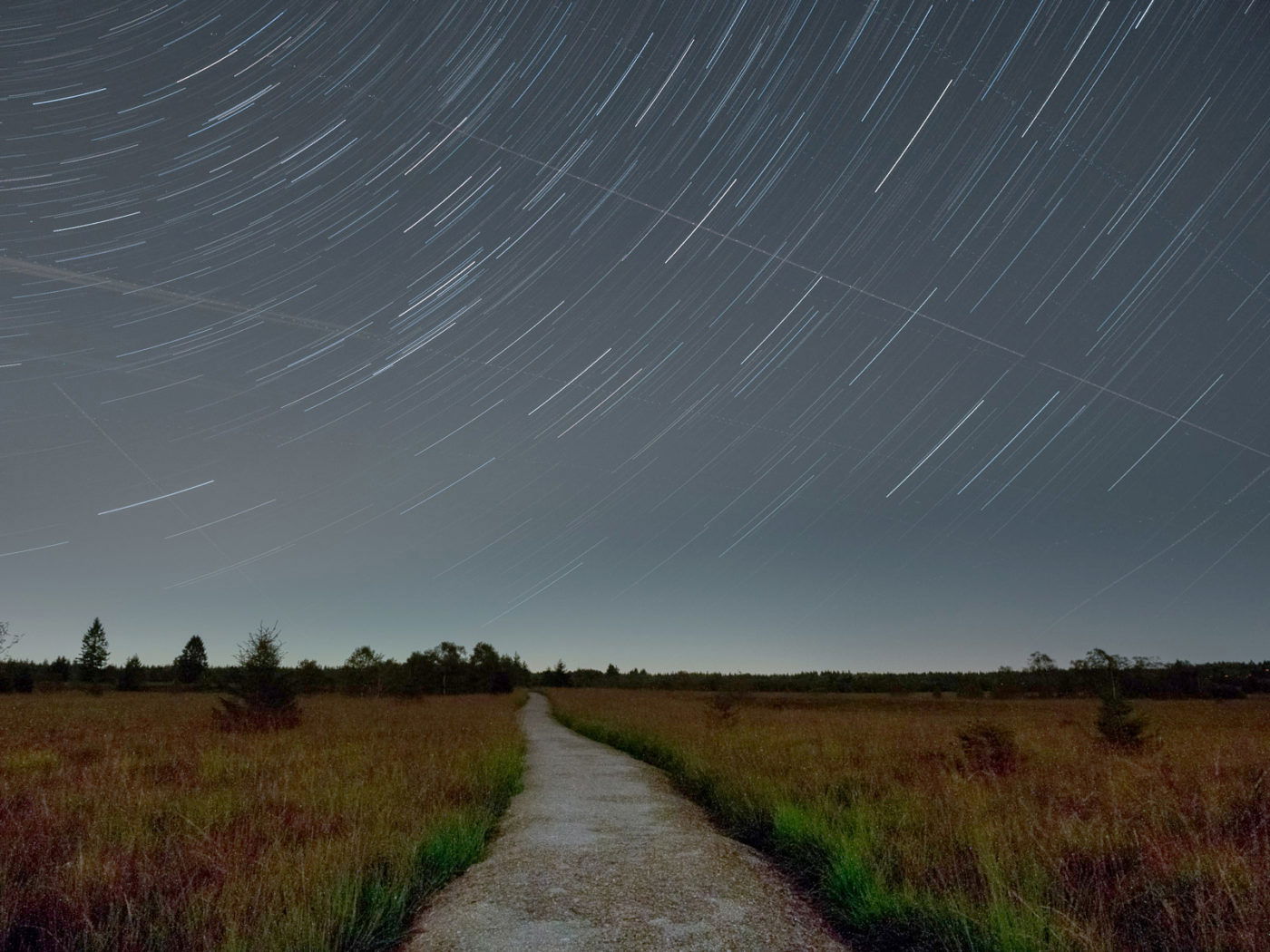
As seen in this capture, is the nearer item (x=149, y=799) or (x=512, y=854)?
(x=512, y=854)

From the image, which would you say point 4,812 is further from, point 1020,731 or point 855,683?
point 855,683

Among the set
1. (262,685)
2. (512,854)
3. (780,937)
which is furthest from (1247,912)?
(262,685)

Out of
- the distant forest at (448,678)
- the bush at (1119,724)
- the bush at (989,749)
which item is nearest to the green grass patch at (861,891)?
the bush at (989,749)

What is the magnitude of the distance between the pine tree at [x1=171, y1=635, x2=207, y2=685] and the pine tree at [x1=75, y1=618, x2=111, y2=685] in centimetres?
873

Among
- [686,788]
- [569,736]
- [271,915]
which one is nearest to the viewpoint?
[271,915]

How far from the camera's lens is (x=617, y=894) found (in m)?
5.35

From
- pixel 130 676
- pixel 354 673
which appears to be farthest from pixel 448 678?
pixel 130 676

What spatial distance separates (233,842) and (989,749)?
1314cm

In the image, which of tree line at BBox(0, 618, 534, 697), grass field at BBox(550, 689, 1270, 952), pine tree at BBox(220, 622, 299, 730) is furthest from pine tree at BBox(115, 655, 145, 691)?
grass field at BBox(550, 689, 1270, 952)

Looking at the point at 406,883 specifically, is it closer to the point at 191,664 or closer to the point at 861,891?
the point at 861,891

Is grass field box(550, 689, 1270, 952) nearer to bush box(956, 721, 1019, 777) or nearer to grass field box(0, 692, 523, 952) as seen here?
bush box(956, 721, 1019, 777)

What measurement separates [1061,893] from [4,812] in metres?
10.4

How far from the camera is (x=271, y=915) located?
4.27 m

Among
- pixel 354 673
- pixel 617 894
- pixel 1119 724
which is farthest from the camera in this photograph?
pixel 354 673
